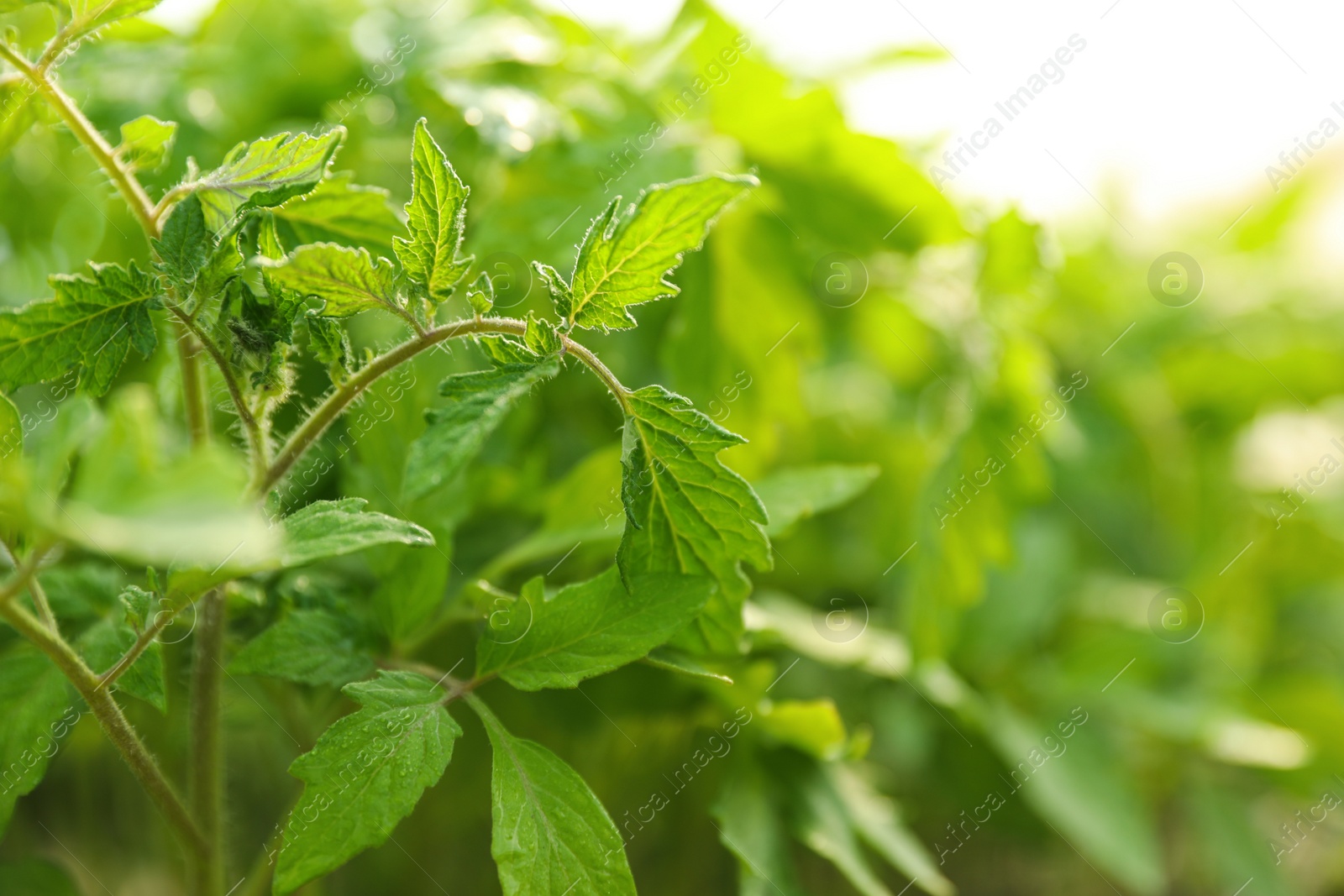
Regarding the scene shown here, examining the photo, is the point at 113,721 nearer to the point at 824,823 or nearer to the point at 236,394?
the point at 236,394

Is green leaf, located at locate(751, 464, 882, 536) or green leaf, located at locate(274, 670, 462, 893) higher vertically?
green leaf, located at locate(751, 464, 882, 536)

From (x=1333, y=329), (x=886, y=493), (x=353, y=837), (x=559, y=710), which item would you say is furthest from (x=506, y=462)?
(x=1333, y=329)

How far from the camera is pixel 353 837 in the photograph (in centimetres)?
38

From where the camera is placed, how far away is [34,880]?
475 mm

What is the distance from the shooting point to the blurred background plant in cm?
60

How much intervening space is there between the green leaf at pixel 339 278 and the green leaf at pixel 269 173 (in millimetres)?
38

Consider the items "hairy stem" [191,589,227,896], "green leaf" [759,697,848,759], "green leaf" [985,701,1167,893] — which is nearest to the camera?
"hairy stem" [191,589,227,896]

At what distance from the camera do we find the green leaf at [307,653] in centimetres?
43

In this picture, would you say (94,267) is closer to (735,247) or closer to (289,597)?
(289,597)

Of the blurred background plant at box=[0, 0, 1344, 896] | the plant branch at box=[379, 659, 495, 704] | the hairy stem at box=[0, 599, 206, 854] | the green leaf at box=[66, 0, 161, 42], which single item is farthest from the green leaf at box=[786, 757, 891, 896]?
the green leaf at box=[66, 0, 161, 42]

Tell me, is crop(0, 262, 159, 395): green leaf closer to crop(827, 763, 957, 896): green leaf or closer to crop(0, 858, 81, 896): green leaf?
crop(0, 858, 81, 896): green leaf

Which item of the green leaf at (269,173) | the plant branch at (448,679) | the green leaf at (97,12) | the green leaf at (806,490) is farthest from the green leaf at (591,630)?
the green leaf at (97,12)

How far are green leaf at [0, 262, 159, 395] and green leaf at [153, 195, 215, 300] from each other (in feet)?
0.05

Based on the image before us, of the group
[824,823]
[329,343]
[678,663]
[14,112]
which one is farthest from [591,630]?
[14,112]
